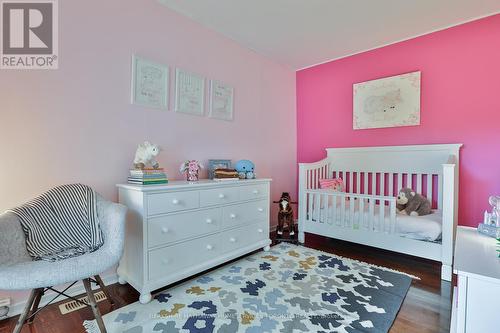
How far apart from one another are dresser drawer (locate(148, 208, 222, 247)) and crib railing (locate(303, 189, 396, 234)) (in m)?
1.19

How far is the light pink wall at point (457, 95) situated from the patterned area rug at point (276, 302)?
1.30 metres

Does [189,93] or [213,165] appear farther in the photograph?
[213,165]

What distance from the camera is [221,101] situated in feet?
8.49

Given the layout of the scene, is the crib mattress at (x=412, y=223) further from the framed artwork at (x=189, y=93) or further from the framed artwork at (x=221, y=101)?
the framed artwork at (x=189, y=93)

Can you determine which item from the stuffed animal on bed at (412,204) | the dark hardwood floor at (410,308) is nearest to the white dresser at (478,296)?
the dark hardwood floor at (410,308)

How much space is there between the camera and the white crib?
194cm

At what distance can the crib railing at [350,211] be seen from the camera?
2230mm

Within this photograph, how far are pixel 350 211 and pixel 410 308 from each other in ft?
3.28

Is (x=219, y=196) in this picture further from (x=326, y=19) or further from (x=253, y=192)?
(x=326, y=19)

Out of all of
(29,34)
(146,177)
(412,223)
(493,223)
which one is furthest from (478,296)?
(29,34)

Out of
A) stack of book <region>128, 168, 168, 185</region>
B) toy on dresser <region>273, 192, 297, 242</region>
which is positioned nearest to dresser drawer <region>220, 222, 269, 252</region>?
toy on dresser <region>273, 192, 297, 242</region>

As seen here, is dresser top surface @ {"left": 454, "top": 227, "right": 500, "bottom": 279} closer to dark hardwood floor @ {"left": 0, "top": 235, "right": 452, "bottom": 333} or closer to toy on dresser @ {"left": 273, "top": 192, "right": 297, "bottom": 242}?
dark hardwood floor @ {"left": 0, "top": 235, "right": 452, "bottom": 333}

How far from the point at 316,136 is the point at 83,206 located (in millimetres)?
2904

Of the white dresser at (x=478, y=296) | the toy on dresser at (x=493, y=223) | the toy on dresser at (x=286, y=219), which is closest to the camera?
the white dresser at (x=478, y=296)
